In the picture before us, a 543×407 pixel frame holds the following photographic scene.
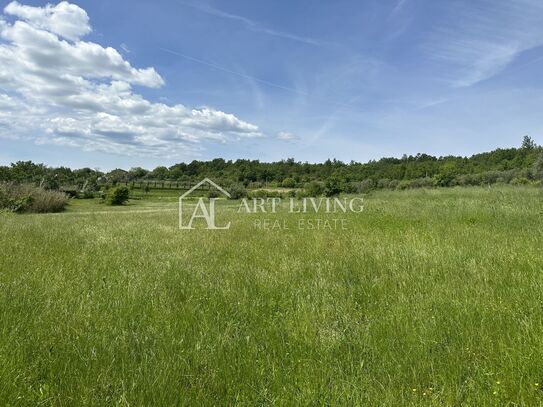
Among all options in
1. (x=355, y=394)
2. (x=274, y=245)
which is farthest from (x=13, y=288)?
(x=274, y=245)

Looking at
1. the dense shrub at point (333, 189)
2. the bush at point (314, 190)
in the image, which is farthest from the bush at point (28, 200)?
the bush at point (314, 190)

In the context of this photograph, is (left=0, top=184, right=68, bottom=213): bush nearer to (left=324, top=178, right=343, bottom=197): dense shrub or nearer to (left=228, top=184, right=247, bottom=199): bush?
(left=228, top=184, right=247, bottom=199): bush

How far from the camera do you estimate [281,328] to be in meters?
3.08

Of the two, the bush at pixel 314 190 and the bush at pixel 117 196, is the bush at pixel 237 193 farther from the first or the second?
the bush at pixel 117 196

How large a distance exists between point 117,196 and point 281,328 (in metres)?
48.7

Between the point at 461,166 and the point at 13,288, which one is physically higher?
the point at 461,166

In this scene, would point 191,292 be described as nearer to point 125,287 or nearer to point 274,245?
point 125,287

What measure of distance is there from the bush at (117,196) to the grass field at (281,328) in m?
43.7

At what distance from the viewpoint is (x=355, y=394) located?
2.14 meters

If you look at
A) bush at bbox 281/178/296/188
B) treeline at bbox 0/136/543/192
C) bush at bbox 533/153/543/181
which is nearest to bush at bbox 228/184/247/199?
treeline at bbox 0/136/543/192

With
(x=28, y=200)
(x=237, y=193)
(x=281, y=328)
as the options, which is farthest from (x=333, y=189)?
(x=281, y=328)

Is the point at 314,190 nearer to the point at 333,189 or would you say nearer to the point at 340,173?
the point at 333,189

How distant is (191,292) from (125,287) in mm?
848

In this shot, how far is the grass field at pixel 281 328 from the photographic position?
86.4 inches
